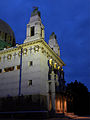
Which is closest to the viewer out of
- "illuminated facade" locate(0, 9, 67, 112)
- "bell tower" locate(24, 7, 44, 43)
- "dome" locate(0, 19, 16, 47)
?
"illuminated facade" locate(0, 9, 67, 112)

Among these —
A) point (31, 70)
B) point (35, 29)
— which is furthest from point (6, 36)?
point (31, 70)

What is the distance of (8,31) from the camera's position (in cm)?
5391

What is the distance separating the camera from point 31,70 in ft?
104

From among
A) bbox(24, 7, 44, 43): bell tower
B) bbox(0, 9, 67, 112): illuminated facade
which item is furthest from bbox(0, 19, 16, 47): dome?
bbox(24, 7, 44, 43): bell tower

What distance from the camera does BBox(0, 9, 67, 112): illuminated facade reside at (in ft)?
99.6

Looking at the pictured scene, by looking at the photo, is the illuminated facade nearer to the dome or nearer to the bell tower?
the bell tower

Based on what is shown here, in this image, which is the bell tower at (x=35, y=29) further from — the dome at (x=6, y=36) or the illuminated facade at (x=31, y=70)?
the dome at (x=6, y=36)

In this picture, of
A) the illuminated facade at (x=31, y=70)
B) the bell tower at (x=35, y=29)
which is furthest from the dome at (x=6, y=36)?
the bell tower at (x=35, y=29)

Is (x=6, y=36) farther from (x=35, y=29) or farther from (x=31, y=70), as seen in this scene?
(x=31, y=70)

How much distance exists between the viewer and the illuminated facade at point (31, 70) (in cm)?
3036

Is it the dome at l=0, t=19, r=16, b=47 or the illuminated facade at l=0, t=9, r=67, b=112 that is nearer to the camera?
the illuminated facade at l=0, t=9, r=67, b=112

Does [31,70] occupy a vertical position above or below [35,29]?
below

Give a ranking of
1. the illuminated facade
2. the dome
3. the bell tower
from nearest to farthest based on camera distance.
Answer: the illuminated facade
the bell tower
the dome

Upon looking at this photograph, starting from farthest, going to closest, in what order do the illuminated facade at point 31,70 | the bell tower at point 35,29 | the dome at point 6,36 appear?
the dome at point 6,36, the bell tower at point 35,29, the illuminated facade at point 31,70
